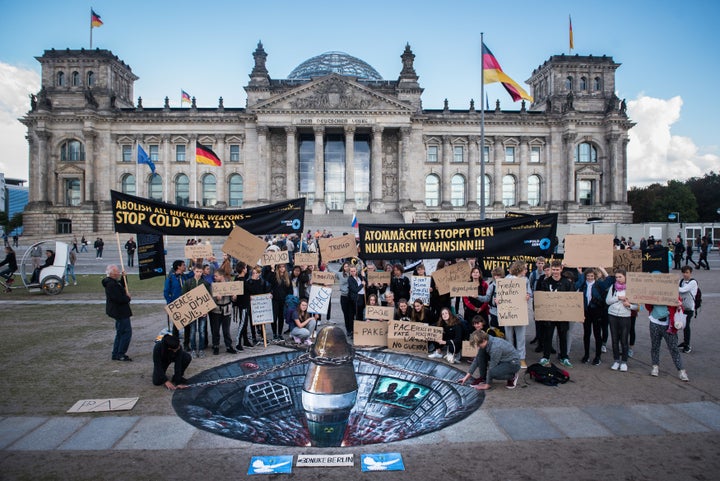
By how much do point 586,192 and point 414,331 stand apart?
58.0 meters

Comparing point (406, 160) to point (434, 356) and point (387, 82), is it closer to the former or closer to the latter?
point (387, 82)

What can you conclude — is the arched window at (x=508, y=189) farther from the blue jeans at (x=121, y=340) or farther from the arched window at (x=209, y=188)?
the blue jeans at (x=121, y=340)

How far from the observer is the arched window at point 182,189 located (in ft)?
188

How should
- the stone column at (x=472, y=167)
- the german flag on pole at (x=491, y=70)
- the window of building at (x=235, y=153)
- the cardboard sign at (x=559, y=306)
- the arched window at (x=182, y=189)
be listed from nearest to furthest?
the cardboard sign at (x=559, y=306), the german flag on pole at (x=491, y=70), the window of building at (x=235, y=153), the arched window at (x=182, y=189), the stone column at (x=472, y=167)

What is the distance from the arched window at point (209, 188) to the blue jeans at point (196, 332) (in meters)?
48.6

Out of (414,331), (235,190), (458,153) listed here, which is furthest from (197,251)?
(458,153)

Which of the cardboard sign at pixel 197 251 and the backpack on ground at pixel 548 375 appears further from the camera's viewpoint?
the cardboard sign at pixel 197 251

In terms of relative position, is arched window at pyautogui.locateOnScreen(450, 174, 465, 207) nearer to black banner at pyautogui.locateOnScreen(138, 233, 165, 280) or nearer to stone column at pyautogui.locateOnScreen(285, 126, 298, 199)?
stone column at pyautogui.locateOnScreen(285, 126, 298, 199)

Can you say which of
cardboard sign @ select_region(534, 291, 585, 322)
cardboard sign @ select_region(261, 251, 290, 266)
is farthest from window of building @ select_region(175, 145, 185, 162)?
cardboard sign @ select_region(534, 291, 585, 322)

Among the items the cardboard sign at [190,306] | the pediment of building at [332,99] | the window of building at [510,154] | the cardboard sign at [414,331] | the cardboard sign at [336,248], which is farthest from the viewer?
the window of building at [510,154]

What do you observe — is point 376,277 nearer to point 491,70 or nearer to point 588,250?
point 588,250

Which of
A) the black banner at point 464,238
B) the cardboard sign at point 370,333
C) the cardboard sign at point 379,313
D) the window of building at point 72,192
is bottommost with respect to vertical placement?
the cardboard sign at point 370,333

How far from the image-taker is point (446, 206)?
57.6 metres

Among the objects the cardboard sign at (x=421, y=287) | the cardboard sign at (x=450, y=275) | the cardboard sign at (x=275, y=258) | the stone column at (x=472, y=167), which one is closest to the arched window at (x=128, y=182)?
the stone column at (x=472, y=167)
